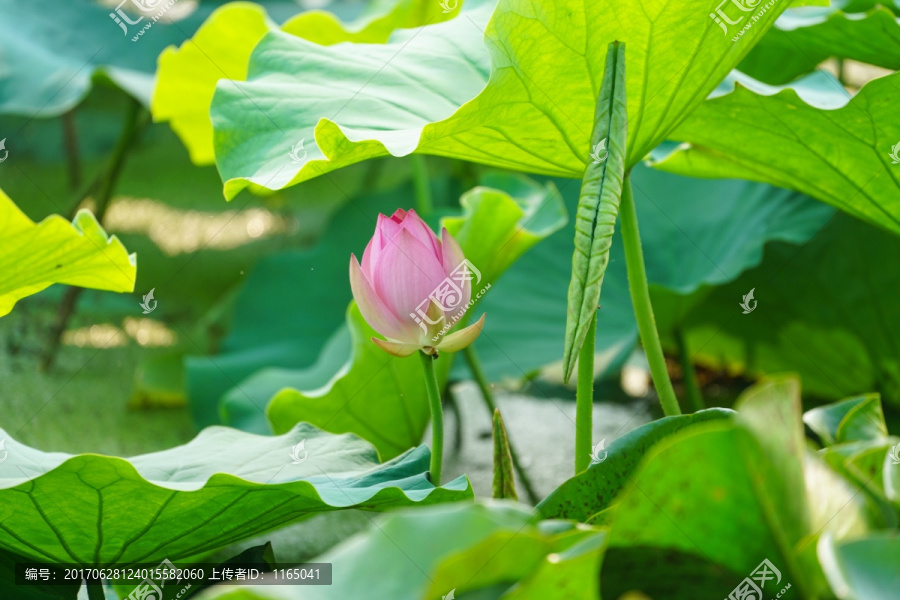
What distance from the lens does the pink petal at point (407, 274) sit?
1.93ft

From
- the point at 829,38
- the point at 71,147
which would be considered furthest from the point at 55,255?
the point at 71,147

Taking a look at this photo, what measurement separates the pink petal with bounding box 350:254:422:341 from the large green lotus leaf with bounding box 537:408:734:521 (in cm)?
16

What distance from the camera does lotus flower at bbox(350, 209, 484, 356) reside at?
59cm

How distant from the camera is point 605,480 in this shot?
60 cm

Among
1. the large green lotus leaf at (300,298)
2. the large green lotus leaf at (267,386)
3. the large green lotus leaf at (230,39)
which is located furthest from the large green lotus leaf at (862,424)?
the large green lotus leaf at (300,298)

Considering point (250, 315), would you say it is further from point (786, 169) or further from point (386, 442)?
point (786, 169)

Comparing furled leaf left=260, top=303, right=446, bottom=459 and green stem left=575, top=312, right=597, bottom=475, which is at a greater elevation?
green stem left=575, top=312, right=597, bottom=475

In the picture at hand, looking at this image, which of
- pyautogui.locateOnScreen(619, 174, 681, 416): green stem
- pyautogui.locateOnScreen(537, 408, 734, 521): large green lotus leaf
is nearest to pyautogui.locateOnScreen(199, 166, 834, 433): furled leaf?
pyautogui.locateOnScreen(619, 174, 681, 416): green stem

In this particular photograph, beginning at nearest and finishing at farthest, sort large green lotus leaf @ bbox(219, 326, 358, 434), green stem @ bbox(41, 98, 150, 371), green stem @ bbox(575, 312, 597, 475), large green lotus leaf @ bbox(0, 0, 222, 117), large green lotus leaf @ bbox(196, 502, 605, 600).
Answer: large green lotus leaf @ bbox(196, 502, 605, 600) < green stem @ bbox(575, 312, 597, 475) < large green lotus leaf @ bbox(219, 326, 358, 434) < large green lotus leaf @ bbox(0, 0, 222, 117) < green stem @ bbox(41, 98, 150, 371)

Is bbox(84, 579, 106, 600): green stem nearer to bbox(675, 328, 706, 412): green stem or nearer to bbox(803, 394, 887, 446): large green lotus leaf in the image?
bbox(803, 394, 887, 446): large green lotus leaf

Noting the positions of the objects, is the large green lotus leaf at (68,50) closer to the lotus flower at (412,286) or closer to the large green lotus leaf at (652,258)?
the large green lotus leaf at (652,258)

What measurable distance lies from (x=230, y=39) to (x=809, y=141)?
3.43ft

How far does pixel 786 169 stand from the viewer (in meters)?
0.81

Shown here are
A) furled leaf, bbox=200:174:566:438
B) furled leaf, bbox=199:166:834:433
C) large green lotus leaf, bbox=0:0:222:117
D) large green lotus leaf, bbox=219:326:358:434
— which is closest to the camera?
furled leaf, bbox=200:174:566:438
